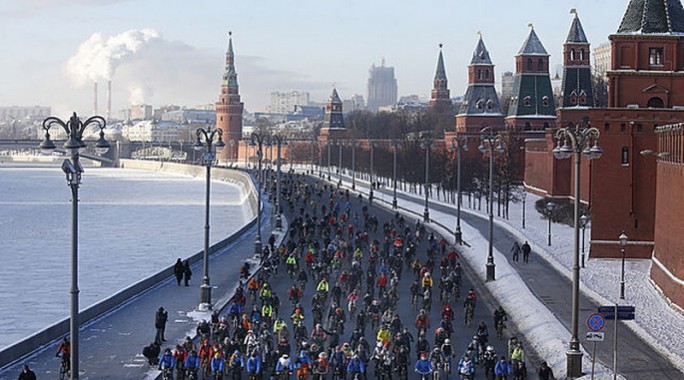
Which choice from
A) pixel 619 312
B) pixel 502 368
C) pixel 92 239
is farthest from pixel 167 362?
pixel 92 239

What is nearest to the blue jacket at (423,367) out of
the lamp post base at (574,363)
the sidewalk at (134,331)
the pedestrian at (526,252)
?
the lamp post base at (574,363)

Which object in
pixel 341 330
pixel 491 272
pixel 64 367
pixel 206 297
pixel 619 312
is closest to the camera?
pixel 619 312

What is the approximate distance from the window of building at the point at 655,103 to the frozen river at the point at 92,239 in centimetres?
1827

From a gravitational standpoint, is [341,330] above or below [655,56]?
below

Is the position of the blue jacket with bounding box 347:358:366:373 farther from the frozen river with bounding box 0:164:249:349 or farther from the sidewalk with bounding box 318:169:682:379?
the frozen river with bounding box 0:164:249:349

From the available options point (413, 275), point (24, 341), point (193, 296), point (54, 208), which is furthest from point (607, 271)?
point (54, 208)

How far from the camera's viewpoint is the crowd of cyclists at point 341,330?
61.6 feet

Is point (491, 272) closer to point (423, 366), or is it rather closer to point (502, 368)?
point (502, 368)

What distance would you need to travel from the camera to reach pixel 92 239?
54.2 m

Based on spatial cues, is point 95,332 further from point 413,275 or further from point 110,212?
point 110,212

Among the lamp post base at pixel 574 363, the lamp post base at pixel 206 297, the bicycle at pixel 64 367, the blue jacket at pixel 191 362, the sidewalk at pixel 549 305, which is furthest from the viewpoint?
the lamp post base at pixel 206 297

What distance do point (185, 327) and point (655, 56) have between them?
23.2 meters

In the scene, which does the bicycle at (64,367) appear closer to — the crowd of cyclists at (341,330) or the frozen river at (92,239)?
the crowd of cyclists at (341,330)

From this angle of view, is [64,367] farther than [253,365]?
Yes
